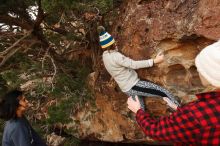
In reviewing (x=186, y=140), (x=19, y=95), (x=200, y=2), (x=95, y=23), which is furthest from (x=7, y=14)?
(x=186, y=140)

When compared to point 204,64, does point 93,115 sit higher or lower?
lower

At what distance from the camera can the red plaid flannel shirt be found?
6.27ft

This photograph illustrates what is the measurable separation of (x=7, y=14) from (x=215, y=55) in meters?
4.09

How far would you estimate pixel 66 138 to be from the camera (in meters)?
7.27

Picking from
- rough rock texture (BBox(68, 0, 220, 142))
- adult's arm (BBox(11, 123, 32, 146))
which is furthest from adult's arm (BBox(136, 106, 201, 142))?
rough rock texture (BBox(68, 0, 220, 142))

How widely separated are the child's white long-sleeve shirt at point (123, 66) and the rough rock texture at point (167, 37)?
344 mm

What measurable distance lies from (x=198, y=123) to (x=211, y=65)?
343 millimetres

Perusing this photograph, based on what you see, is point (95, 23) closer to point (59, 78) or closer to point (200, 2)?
point (59, 78)

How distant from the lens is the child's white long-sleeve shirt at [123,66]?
4.21m

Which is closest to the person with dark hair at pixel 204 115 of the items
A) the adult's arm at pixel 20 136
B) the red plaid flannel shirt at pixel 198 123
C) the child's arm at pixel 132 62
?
the red plaid flannel shirt at pixel 198 123

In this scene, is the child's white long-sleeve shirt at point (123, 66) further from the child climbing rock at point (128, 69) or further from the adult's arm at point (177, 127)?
the adult's arm at point (177, 127)

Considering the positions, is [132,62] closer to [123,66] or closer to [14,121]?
[123,66]

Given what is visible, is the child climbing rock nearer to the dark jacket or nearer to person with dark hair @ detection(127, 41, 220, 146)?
the dark jacket

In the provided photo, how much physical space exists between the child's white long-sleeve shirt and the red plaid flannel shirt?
7.12 feet
